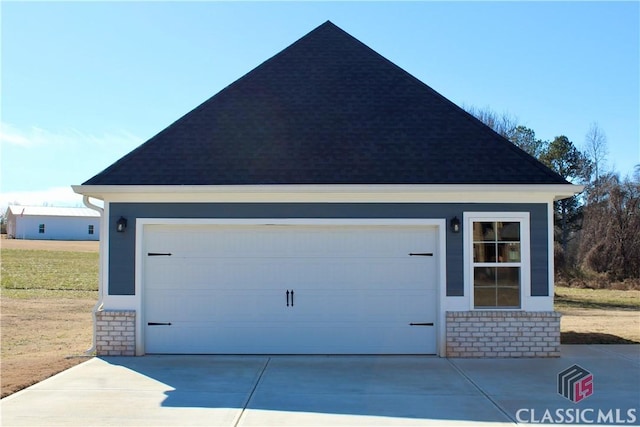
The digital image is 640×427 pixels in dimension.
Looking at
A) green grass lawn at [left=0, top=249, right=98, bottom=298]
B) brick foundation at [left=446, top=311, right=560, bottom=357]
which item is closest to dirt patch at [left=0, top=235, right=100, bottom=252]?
green grass lawn at [left=0, top=249, right=98, bottom=298]

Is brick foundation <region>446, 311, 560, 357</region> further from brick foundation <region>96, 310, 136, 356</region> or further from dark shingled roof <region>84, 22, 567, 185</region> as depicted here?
brick foundation <region>96, 310, 136, 356</region>

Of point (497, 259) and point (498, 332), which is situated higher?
point (497, 259)

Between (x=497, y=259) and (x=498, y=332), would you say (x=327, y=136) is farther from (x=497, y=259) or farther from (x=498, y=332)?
(x=498, y=332)

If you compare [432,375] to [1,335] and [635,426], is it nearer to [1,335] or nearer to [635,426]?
[635,426]

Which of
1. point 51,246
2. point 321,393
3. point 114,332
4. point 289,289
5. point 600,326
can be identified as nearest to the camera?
point 321,393

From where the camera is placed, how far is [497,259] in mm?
9922

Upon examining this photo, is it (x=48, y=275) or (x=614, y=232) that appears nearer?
(x=48, y=275)

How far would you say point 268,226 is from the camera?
10.0 meters

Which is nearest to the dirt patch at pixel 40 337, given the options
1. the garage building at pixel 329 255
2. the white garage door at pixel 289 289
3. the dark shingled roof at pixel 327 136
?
the garage building at pixel 329 255

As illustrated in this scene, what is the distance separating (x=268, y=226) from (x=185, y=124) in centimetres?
255

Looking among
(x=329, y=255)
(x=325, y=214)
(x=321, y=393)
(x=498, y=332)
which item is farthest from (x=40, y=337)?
(x=498, y=332)

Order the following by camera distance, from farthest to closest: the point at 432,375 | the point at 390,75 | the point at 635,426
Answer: the point at 390,75 → the point at 432,375 → the point at 635,426

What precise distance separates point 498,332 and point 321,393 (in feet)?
12.4

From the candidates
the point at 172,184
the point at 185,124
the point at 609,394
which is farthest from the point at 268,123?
the point at 609,394
